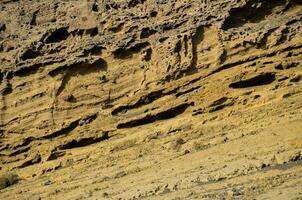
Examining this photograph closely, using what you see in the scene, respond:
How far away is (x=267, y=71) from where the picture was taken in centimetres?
1586

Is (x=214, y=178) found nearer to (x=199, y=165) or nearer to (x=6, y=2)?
(x=199, y=165)

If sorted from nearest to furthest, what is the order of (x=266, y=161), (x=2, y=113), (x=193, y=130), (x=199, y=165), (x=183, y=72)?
(x=266, y=161) → (x=199, y=165) → (x=193, y=130) → (x=183, y=72) → (x=2, y=113)

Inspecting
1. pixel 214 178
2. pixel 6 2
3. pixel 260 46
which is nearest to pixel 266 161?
pixel 214 178

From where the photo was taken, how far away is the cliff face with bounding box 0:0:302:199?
47.5ft

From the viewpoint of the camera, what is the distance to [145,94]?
17.0 metres

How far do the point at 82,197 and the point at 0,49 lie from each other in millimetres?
7176

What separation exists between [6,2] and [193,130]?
9.53 meters

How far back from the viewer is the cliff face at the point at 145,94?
14.5m

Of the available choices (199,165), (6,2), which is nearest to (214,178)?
(199,165)

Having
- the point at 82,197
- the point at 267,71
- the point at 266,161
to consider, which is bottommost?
the point at 82,197

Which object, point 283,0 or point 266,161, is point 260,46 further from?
point 266,161

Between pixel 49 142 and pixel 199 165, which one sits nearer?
pixel 199 165

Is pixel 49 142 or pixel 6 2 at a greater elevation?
pixel 6 2

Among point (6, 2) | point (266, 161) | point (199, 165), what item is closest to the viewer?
point (266, 161)
